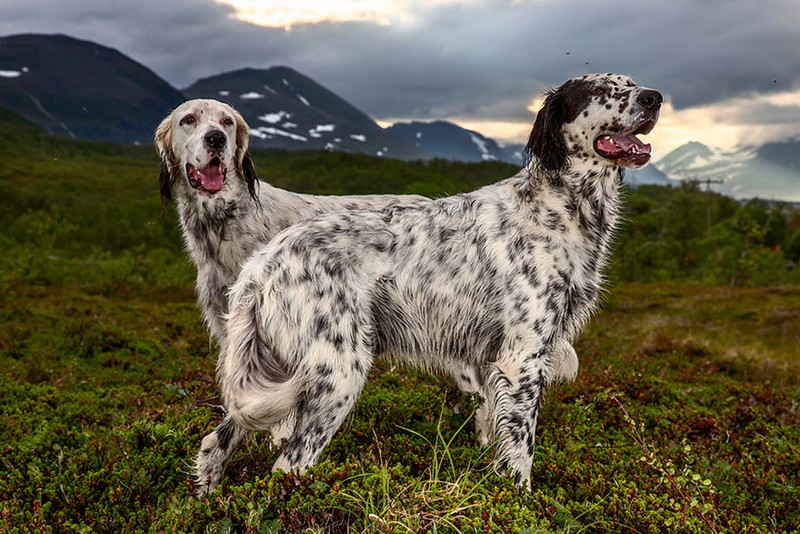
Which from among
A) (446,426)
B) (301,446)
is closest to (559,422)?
(446,426)

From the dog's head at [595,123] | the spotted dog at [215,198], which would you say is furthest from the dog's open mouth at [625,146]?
the spotted dog at [215,198]

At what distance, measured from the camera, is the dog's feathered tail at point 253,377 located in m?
3.68

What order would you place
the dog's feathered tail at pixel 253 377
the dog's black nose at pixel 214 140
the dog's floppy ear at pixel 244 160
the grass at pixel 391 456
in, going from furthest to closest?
the dog's floppy ear at pixel 244 160 → the dog's black nose at pixel 214 140 → the dog's feathered tail at pixel 253 377 → the grass at pixel 391 456

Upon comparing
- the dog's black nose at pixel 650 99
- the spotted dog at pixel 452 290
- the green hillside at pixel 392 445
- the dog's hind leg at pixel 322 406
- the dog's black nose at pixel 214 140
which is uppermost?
the dog's black nose at pixel 650 99

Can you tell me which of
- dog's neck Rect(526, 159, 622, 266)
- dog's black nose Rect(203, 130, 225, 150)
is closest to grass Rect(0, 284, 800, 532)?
dog's neck Rect(526, 159, 622, 266)

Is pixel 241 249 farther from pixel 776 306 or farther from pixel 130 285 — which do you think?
pixel 776 306

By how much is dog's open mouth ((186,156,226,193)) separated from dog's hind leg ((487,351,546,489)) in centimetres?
279

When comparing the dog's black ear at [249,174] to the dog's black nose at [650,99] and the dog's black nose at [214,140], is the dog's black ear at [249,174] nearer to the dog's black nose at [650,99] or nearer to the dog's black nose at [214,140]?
the dog's black nose at [214,140]

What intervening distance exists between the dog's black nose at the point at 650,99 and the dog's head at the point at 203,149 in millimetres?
3102

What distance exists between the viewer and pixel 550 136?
169 inches

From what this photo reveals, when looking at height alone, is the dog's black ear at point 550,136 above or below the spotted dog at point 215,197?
above

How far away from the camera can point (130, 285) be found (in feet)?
63.6

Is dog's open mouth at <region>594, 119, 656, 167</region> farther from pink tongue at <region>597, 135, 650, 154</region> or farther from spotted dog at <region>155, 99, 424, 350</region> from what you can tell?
spotted dog at <region>155, 99, 424, 350</region>

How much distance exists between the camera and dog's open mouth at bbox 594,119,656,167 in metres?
4.13
